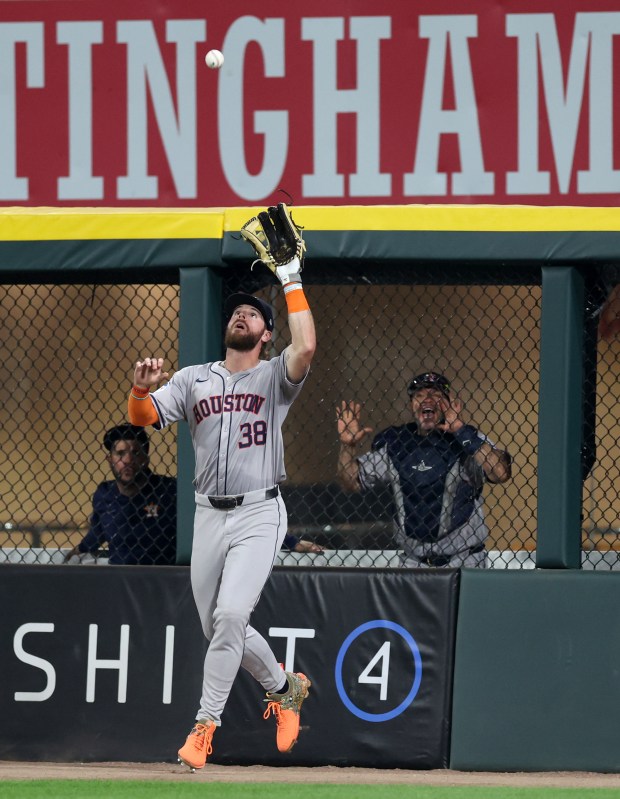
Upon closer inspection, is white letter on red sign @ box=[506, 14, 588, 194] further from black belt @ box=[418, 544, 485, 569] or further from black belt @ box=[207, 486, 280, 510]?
black belt @ box=[207, 486, 280, 510]

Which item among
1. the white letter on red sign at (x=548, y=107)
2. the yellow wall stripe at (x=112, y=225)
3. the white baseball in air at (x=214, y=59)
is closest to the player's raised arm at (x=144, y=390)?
the yellow wall stripe at (x=112, y=225)

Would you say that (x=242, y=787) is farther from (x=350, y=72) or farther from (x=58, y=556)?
(x=350, y=72)

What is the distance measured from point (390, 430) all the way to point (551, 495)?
35.3 inches

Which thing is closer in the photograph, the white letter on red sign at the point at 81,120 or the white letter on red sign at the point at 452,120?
the white letter on red sign at the point at 452,120

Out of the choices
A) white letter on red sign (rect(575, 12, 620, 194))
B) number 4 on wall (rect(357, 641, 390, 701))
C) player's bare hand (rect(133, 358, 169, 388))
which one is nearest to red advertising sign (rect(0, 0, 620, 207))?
white letter on red sign (rect(575, 12, 620, 194))

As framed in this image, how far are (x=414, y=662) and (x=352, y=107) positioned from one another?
3460 millimetres

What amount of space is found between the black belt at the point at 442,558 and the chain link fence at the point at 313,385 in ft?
3.92

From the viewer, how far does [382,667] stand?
5.45m

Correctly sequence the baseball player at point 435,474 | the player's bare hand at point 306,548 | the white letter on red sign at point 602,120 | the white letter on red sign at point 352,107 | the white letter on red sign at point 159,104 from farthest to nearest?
the white letter on red sign at point 159,104
the white letter on red sign at point 352,107
the white letter on red sign at point 602,120
the player's bare hand at point 306,548
the baseball player at point 435,474

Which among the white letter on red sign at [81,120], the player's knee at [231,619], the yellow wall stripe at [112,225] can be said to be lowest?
the player's knee at [231,619]

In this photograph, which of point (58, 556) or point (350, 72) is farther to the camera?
point (350, 72)

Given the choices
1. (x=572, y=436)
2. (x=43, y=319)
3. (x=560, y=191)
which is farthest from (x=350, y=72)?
(x=572, y=436)

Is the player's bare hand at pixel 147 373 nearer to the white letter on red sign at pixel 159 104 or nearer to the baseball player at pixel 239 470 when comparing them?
the baseball player at pixel 239 470

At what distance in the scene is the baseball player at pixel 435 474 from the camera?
223 inches
